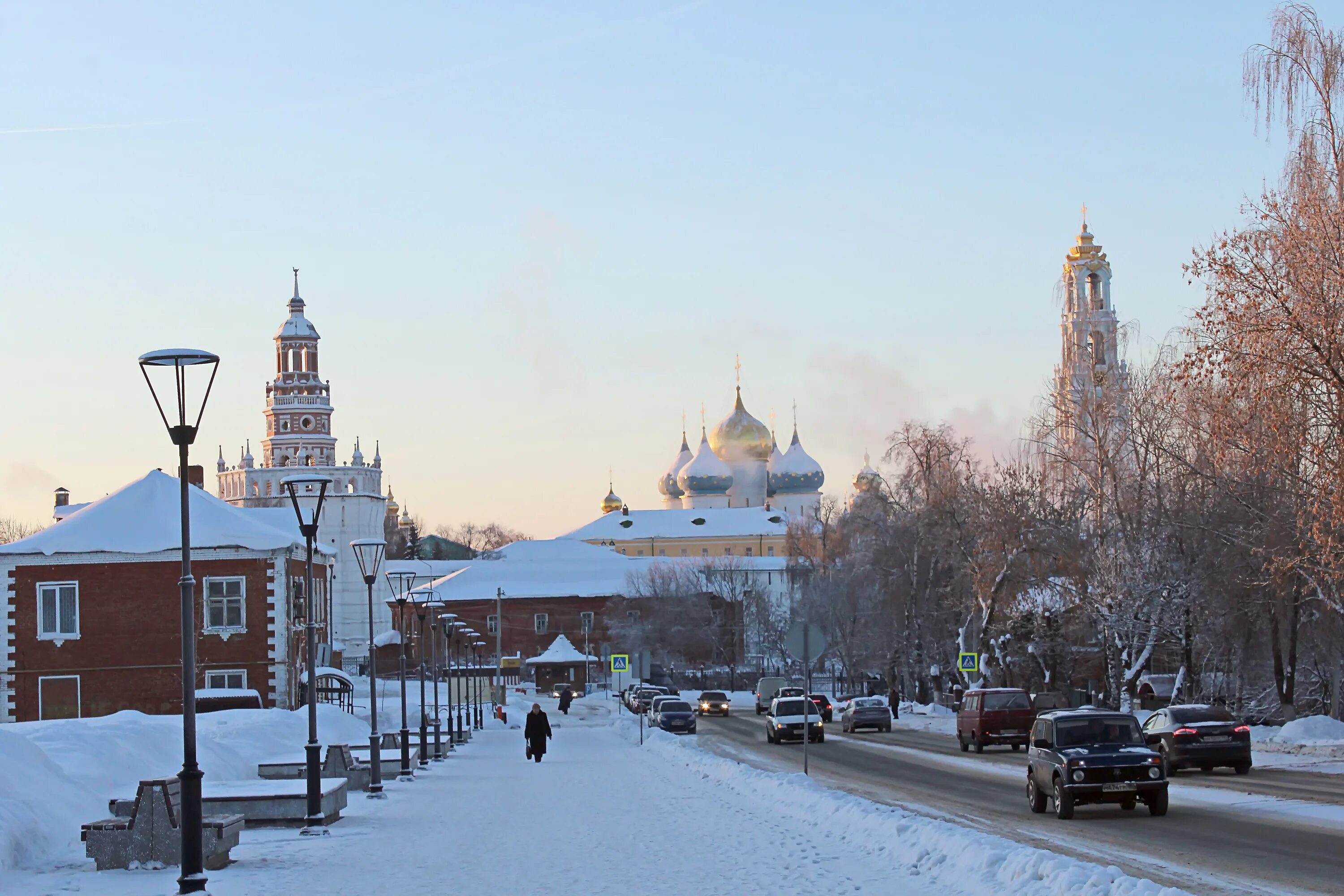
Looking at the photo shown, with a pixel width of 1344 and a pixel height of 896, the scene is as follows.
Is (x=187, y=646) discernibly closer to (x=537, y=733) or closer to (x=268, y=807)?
(x=268, y=807)

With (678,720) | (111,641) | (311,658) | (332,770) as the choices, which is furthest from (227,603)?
(311,658)

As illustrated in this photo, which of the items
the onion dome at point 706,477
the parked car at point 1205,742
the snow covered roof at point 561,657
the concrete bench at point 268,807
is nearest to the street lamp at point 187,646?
the concrete bench at point 268,807

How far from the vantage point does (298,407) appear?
394 feet

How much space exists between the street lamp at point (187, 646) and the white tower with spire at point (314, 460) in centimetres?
10161

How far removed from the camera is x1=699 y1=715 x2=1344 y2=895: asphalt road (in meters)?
14.7

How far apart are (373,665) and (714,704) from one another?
4621 centimetres

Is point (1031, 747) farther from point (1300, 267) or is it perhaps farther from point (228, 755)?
point (228, 755)

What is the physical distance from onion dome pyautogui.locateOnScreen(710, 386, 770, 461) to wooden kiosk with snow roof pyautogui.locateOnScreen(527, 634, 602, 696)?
62721 mm

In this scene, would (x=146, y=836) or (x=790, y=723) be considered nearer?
(x=146, y=836)

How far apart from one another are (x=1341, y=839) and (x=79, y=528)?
3932 centimetres

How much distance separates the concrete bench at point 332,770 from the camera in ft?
84.9

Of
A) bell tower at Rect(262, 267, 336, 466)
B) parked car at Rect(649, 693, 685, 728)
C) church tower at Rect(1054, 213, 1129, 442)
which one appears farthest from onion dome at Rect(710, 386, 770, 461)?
parked car at Rect(649, 693, 685, 728)

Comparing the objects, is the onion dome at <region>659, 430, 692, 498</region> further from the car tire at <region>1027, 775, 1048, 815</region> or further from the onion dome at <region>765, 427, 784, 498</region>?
the car tire at <region>1027, 775, 1048, 815</region>

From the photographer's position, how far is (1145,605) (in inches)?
1731
